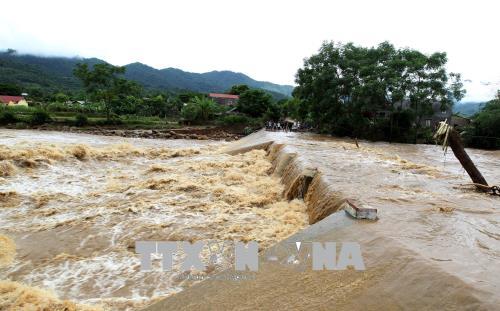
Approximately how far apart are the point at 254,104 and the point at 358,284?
40.4 m

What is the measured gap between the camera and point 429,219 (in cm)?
526

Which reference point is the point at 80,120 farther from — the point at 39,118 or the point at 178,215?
the point at 178,215

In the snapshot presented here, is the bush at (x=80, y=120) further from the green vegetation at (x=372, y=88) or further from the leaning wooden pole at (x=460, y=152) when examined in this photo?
the leaning wooden pole at (x=460, y=152)

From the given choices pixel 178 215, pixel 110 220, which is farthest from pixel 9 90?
pixel 178 215

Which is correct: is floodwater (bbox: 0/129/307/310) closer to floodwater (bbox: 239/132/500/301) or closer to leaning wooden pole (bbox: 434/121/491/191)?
floodwater (bbox: 239/132/500/301)

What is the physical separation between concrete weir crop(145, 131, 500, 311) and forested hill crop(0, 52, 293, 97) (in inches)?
3185

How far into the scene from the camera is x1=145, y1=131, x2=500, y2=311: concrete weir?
2.92 meters

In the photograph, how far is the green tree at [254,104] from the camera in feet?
141

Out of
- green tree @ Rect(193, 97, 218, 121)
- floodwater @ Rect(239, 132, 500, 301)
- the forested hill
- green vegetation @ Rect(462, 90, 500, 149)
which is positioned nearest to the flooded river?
floodwater @ Rect(239, 132, 500, 301)

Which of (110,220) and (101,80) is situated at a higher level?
(101,80)

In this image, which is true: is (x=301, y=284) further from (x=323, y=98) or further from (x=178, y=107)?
(x=178, y=107)

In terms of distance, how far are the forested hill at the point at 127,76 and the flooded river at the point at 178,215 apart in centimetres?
7410

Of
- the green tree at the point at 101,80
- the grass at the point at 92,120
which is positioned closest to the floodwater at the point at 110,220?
the grass at the point at 92,120

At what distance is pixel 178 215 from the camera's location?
7305mm
